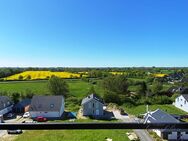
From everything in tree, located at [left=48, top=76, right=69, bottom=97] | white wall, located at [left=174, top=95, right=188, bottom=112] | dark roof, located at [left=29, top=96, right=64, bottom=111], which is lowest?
white wall, located at [left=174, top=95, right=188, bottom=112]

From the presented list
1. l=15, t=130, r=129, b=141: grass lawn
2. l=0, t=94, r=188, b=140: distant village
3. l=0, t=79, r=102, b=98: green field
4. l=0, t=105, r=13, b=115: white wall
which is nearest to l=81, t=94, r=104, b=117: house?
l=0, t=94, r=188, b=140: distant village

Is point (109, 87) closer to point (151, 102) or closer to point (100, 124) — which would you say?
point (151, 102)

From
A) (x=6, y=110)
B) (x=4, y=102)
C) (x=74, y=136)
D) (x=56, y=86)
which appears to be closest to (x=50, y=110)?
(x=6, y=110)

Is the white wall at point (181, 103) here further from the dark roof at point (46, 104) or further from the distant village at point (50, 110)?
the dark roof at point (46, 104)

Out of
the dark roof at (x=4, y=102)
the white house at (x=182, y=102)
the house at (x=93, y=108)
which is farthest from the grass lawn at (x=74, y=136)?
the white house at (x=182, y=102)

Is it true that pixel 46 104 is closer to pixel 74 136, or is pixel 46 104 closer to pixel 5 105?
pixel 5 105

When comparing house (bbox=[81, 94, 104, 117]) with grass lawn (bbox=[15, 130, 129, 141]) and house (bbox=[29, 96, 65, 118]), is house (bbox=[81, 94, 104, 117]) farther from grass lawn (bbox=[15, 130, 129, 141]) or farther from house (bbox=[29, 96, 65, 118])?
grass lawn (bbox=[15, 130, 129, 141])

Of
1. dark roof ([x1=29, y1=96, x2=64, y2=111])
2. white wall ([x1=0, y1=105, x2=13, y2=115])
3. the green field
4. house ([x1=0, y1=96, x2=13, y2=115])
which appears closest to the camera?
dark roof ([x1=29, y1=96, x2=64, y2=111])
